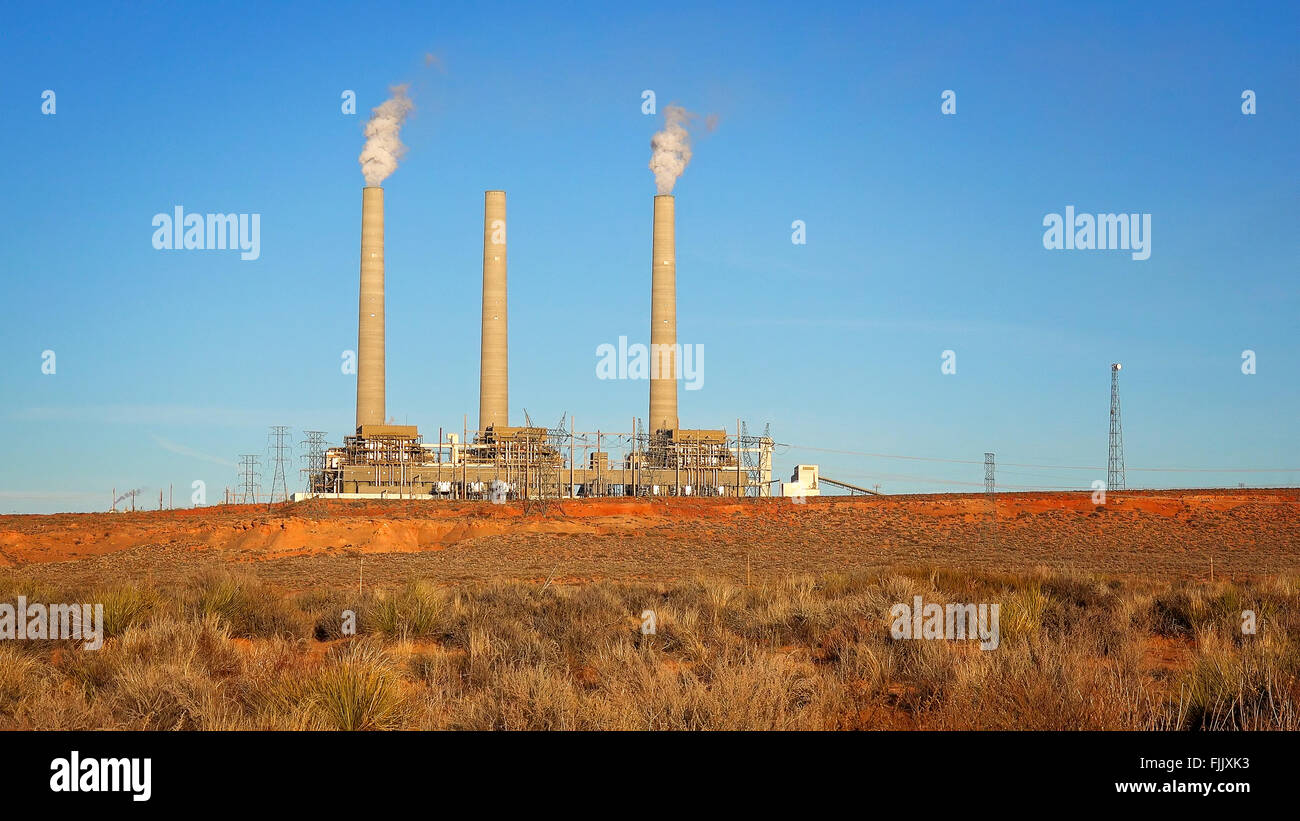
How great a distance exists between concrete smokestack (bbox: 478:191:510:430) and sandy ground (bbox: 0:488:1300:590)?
19.4 m

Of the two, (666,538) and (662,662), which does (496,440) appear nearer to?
(666,538)

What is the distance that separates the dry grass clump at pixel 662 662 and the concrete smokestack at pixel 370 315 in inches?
2270

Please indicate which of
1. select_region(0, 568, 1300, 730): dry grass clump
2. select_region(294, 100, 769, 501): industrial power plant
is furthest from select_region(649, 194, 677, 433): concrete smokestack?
select_region(0, 568, 1300, 730): dry grass clump

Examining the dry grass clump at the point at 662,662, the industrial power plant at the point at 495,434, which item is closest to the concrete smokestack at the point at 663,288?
the industrial power plant at the point at 495,434

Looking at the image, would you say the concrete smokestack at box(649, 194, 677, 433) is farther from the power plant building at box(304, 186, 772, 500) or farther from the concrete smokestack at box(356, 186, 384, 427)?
the concrete smokestack at box(356, 186, 384, 427)

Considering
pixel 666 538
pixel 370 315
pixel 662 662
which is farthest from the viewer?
pixel 370 315

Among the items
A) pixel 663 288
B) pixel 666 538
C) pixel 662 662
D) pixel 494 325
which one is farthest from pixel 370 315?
pixel 662 662

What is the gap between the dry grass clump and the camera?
8.73 m

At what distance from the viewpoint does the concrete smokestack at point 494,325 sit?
77.8m

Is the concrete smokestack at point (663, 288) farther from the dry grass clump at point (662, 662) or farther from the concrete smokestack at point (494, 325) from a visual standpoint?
the dry grass clump at point (662, 662)

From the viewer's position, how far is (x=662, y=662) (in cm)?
1184

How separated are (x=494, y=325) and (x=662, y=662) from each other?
67.4 meters

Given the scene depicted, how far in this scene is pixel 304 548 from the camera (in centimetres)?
4075
